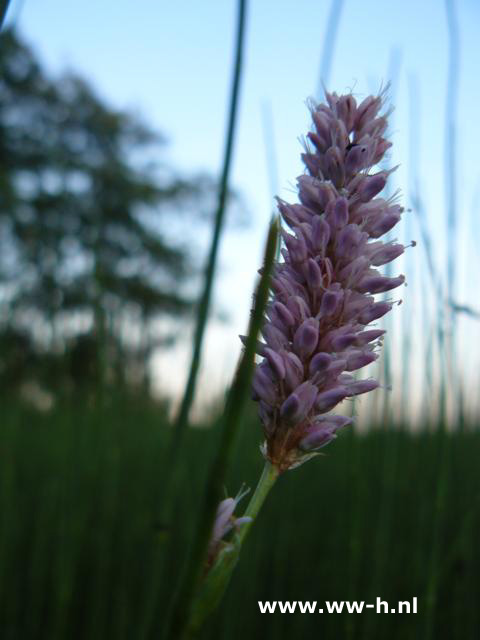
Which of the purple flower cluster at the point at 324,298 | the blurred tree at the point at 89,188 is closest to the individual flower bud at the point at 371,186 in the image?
the purple flower cluster at the point at 324,298

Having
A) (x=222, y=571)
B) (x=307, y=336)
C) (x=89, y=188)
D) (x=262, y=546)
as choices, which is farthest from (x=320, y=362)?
(x=89, y=188)

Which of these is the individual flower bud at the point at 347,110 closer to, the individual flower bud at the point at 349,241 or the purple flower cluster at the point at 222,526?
the individual flower bud at the point at 349,241

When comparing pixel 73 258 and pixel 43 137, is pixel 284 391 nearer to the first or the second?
pixel 73 258

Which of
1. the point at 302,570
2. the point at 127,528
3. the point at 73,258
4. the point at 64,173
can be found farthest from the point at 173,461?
the point at 73,258

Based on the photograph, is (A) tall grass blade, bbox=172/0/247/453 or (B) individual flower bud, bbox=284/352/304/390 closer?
(B) individual flower bud, bbox=284/352/304/390

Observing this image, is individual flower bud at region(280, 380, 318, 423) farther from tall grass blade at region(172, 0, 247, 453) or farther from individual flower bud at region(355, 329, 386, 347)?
tall grass blade at region(172, 0, 247, 453)

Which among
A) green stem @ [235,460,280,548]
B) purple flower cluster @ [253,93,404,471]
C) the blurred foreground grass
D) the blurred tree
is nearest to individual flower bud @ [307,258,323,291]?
purple flower cluster @ [253,93,404,471]

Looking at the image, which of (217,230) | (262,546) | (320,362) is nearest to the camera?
(320,362)

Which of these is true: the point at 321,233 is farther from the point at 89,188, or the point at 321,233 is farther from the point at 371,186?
the point at 89,188
